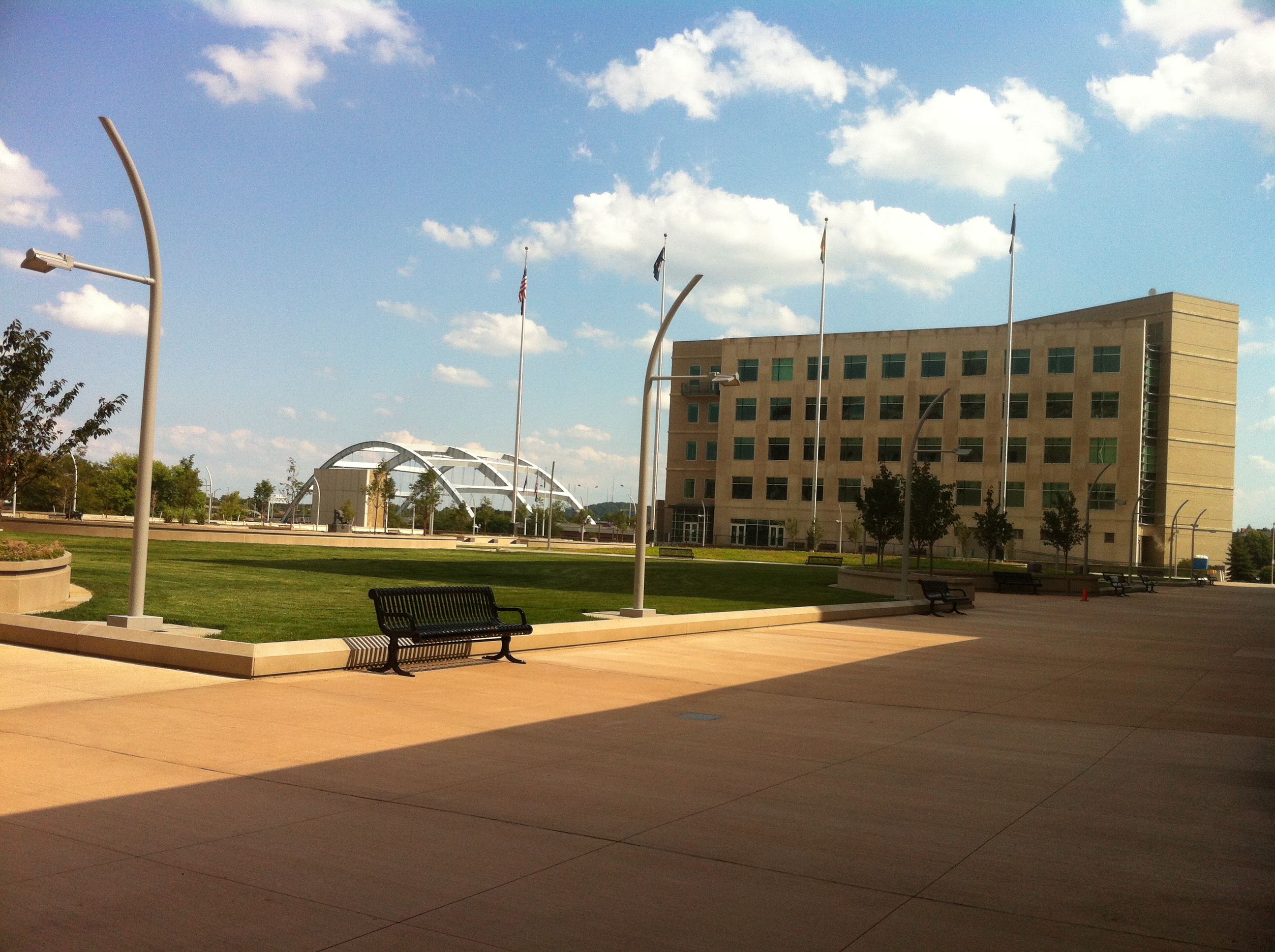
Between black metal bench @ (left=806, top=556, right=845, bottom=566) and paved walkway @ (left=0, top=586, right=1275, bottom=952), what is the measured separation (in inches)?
1922

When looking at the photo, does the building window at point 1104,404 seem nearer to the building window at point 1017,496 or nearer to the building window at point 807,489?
the building window at point 1017,496

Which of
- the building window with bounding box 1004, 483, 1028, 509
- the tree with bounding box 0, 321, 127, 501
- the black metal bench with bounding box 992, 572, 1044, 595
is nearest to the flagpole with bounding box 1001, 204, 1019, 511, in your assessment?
the building window with bounding box 1004, 483, 1028, 509

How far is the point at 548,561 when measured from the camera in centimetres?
4453

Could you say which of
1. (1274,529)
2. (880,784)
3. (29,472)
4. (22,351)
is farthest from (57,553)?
(1274,529)

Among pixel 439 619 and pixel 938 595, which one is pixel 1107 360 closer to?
pixel 938 595

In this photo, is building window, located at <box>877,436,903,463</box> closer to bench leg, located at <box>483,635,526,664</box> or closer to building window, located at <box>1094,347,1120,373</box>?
building window, located at <box>1094,347,1120,373</box>

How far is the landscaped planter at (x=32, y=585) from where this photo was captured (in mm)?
14633

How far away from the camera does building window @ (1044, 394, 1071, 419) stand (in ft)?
259

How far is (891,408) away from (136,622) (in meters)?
76.9

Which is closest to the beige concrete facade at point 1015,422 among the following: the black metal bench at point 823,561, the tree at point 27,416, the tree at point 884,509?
the black metal bench at point 823,561

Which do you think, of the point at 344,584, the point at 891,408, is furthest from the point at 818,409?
the point at 344,584

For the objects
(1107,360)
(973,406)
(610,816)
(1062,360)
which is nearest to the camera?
(610,816)

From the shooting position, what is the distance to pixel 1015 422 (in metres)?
80.6

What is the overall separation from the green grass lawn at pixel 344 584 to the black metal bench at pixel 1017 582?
726cm
